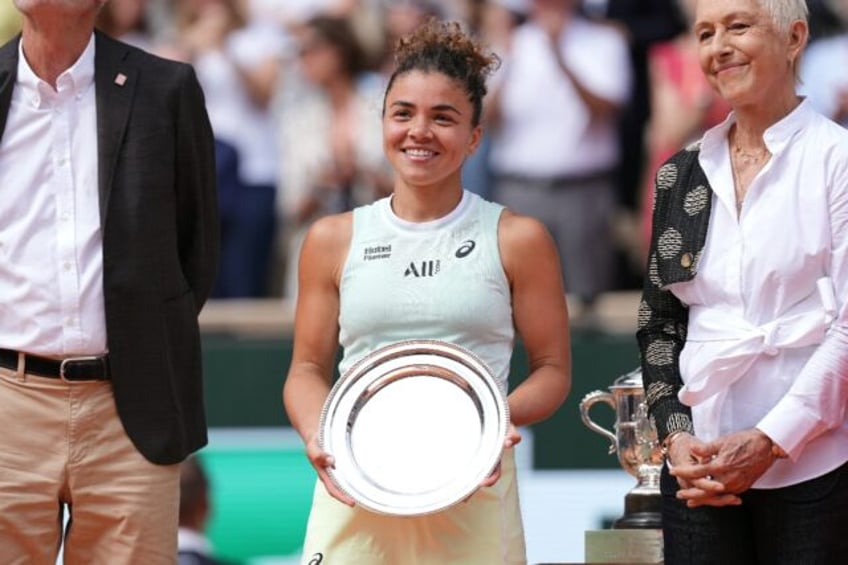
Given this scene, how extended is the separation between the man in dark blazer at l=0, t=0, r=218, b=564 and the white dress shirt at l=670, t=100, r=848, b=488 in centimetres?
125

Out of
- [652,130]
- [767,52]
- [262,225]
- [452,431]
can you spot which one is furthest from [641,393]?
[262,225]

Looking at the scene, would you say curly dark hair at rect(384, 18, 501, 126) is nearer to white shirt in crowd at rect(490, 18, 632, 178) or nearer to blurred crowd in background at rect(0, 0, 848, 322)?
blurred crowd in background at rect(0, 0, 848, 322)

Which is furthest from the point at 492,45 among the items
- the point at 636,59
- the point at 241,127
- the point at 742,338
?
the point at 742,338

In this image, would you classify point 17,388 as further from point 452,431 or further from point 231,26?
point 231,26

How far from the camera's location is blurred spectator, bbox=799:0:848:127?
8.11 metres

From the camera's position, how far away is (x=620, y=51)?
8398 millimetres

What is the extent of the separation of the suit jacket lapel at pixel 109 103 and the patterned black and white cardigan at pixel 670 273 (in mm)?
1247

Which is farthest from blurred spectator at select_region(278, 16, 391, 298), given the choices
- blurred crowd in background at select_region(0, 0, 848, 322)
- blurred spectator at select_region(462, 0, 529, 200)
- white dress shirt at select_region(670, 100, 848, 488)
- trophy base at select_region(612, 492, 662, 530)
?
white dress shirt at select_region(670, 100, 848, 488)

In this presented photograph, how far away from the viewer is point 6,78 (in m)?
4.54

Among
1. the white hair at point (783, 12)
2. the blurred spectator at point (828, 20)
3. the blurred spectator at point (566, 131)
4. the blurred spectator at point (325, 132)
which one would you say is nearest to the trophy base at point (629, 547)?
the white hair at point (783, 12)

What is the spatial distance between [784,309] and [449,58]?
41.3 inches

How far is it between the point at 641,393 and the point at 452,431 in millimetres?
1077

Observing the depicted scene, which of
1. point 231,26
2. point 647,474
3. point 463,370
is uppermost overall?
point 231,26

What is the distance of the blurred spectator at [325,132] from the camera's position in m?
8.84
